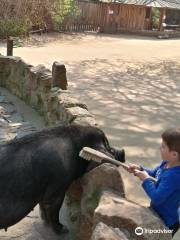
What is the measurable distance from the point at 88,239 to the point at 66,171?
54 centimetres

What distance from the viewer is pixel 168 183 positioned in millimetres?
3014

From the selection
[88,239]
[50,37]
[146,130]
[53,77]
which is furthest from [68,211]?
[50,37]

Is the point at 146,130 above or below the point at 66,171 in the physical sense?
below

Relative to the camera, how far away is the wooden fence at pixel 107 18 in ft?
77.4

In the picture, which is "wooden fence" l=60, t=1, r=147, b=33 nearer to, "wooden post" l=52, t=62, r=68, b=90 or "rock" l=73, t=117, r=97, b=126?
"wooden post" l=52, t=62, r=68, b=90

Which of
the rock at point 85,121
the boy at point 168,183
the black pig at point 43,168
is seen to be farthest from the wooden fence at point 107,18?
the boy at point 168,183

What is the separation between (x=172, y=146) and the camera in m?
3.05

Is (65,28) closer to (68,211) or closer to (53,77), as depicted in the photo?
(53,77)

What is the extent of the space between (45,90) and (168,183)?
4032 mm

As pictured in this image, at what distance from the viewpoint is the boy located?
3020 millimetres

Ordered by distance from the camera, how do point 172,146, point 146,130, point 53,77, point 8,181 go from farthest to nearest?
point 146,130
point 53,77
point 8,181
point 172,146

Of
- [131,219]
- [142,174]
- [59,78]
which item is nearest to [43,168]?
[142,174]

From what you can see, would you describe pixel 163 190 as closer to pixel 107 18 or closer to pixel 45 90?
pixel 45 90

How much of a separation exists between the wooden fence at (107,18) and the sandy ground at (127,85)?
12.5ft
